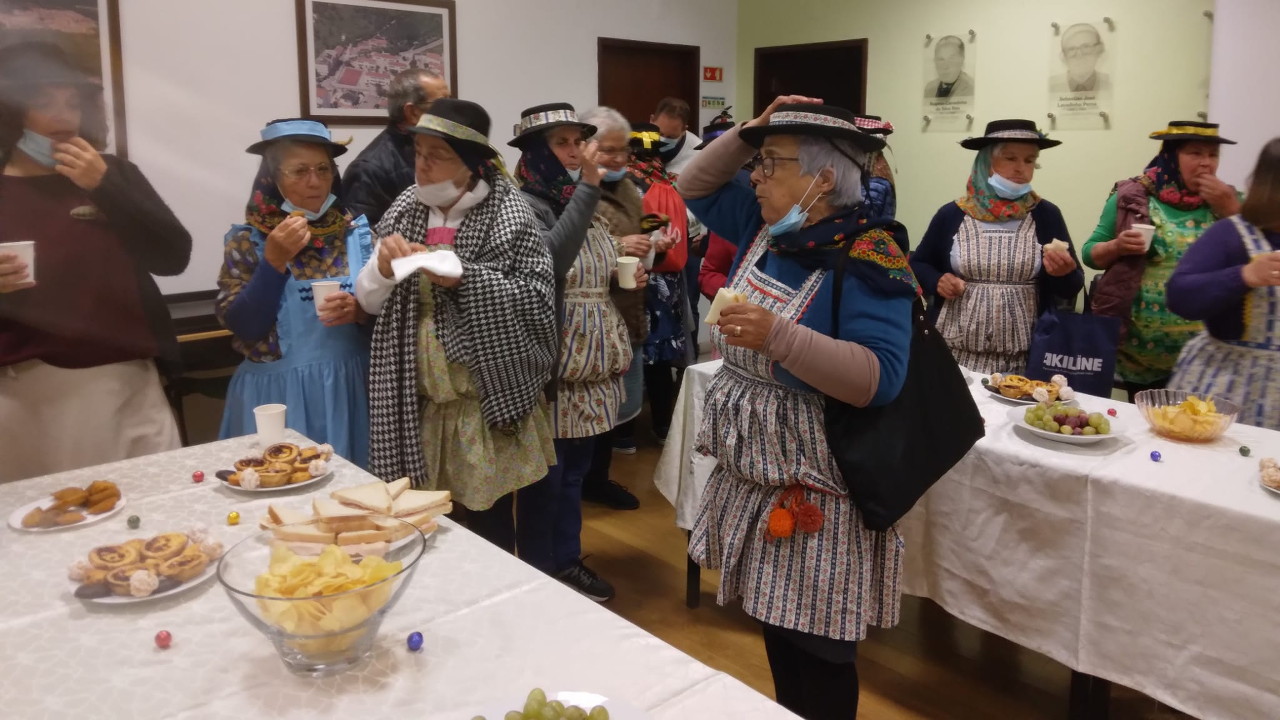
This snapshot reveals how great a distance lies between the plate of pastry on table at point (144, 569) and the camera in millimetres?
1222

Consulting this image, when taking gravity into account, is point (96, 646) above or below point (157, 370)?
below

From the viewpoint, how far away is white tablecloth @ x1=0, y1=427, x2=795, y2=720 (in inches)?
39.7

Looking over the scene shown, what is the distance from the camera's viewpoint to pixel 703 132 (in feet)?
21.0

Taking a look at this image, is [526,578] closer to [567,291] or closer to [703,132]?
[567,291]

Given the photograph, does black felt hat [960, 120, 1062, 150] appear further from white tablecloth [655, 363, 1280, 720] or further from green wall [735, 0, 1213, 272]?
green wall [735, 0, 1213, 272]

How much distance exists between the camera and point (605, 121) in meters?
3.09

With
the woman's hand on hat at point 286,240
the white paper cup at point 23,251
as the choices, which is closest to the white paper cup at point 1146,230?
the woman's hand on hat at point 286,240

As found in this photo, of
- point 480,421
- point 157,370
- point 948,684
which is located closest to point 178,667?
point 480,421

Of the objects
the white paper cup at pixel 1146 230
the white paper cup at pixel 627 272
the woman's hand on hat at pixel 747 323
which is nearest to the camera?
the woman's hand on hat at pixel 747 323

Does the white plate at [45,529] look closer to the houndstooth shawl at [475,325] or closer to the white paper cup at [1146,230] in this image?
the houndstooth shawl at [475,325]

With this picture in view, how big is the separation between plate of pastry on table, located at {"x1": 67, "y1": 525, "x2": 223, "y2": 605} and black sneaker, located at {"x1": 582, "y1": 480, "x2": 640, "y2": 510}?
2551 millimetres

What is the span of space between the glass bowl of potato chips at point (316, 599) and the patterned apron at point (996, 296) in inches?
100

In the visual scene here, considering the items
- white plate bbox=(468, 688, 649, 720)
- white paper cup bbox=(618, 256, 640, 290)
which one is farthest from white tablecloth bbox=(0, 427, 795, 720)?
white paper cup bbox=(618, 256, 640, 290)

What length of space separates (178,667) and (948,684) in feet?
Answer: 6.76
